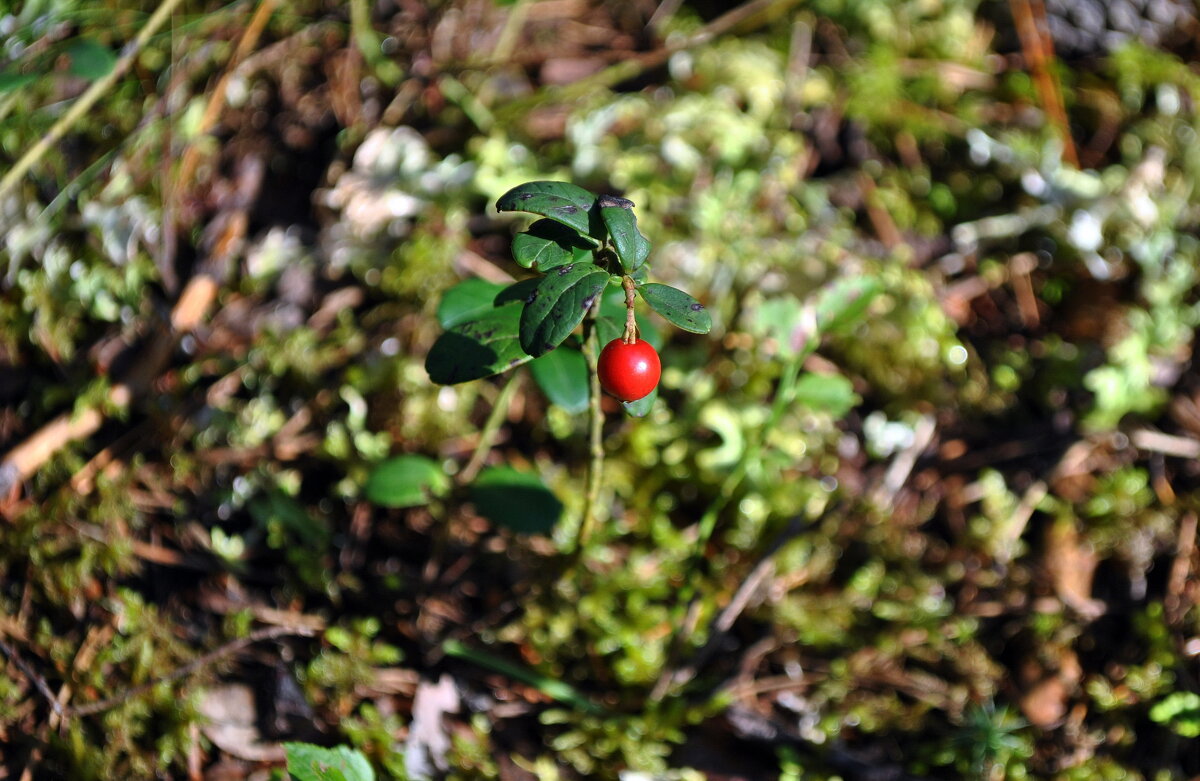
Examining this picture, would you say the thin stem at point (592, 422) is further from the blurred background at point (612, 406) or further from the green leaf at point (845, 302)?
the green leaf at point (845, 302)

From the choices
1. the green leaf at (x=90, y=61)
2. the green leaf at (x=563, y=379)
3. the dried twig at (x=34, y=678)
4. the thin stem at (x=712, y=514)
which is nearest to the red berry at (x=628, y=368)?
the green leaf at (x=563, y=379)

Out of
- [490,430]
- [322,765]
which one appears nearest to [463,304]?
[490,430]

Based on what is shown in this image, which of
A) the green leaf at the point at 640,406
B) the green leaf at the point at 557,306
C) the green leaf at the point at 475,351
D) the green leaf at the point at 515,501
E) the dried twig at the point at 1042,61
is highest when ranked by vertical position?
the green leaf at the point at 557,306

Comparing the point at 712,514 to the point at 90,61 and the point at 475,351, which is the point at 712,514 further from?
the point at 90,61

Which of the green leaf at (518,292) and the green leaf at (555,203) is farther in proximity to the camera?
the green leaf at (518,292)

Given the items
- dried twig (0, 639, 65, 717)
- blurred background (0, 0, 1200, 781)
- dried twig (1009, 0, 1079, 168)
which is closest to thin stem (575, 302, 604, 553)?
blurred background (0, 0, 1200, 781)
